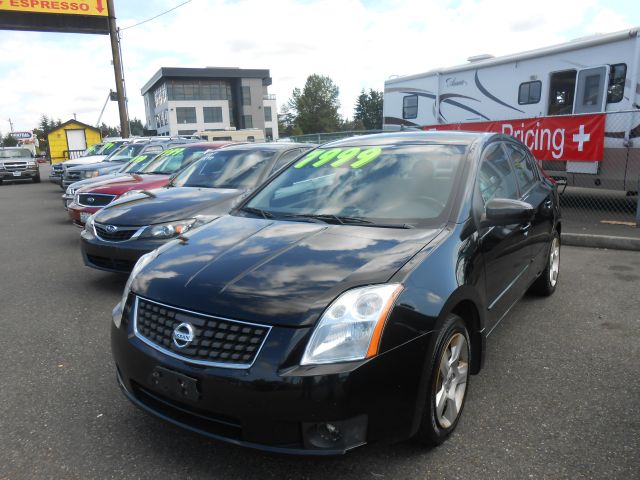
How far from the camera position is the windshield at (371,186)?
3059 mm

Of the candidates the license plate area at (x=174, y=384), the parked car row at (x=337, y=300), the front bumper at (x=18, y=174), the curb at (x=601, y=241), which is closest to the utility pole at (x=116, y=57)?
the front bumper at (x=18, y=174)

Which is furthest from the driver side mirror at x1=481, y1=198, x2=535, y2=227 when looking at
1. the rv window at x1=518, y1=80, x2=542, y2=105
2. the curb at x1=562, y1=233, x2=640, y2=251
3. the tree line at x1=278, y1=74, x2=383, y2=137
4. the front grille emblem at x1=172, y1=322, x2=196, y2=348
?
the tree line at x1=278, y1=74, x2=383, y2=137

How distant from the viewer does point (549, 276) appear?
482 centimetres

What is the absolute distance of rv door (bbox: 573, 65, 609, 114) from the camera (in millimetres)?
9844

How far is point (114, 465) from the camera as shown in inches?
97.3

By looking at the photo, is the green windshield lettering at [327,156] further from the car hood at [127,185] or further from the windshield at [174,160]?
the windshield at [174,160]

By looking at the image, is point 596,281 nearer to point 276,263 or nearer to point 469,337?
point 469,337

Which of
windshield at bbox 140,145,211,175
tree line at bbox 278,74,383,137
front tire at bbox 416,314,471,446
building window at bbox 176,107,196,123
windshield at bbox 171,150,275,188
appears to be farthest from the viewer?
tree line at bbox 278,74,383,137

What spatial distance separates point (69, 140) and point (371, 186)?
123 ft

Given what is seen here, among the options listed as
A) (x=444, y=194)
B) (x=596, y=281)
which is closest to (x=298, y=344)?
(x=444, y=194)

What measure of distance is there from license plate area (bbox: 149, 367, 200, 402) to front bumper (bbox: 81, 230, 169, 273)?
2.79m

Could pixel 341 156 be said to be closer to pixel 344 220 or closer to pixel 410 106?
pixel 344 220

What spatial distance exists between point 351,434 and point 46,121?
5855 inches

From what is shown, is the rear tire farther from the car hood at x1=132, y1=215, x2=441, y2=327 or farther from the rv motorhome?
the rv motorhome
